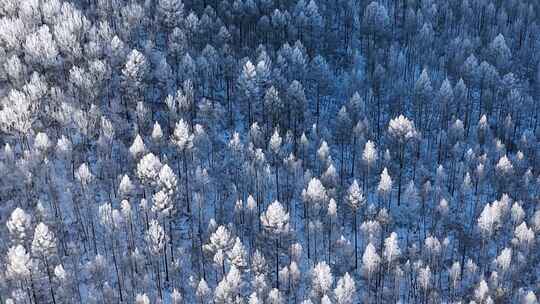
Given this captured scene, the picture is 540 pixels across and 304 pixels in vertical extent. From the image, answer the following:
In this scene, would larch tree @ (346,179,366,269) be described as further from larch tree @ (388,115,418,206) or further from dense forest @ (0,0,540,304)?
larch tree @ (388,115,418,206)

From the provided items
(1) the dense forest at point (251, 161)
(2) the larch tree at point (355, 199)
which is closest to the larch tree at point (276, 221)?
(1) the dense forest at point (251, 161)

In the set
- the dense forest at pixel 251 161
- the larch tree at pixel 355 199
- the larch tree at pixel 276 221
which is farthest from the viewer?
the larch tree at pixel 355 199

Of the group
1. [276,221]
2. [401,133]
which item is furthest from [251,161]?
[401,133]

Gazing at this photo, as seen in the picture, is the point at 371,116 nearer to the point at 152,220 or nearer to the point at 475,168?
the point at 475,168

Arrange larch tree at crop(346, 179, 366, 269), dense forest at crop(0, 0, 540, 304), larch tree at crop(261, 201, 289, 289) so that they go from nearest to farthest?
1. dense forest at crop(0, 0, 540, 304)
2. larch tree at crop(261, 201, 289, 289)
3. larch tree at crop(346, 179, 366, 269)

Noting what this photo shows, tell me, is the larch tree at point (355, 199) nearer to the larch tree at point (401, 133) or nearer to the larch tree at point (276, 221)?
the larch tree at point (276, 221)

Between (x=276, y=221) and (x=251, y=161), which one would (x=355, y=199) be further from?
(x=251, y=161)

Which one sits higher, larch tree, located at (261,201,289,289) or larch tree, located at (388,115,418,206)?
larch tree, located at (388,115,418,206)

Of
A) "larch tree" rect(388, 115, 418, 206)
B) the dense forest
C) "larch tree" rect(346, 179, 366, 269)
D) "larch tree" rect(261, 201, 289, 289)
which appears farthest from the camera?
"larch tree" rect(388, 115, 418, 206)

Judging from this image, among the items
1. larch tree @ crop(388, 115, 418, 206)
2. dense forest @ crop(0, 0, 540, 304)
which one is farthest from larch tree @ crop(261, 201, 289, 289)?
larch tree @ crop(388, 115, 418, 206)
